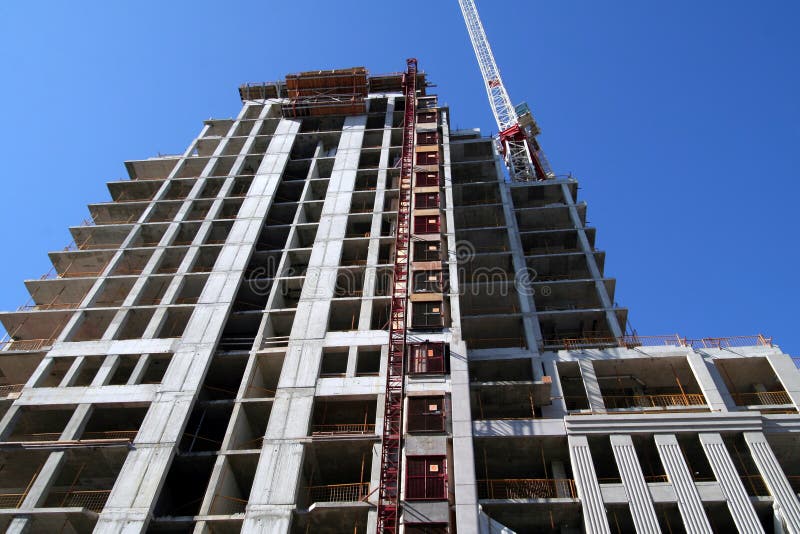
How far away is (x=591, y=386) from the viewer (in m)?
39.3

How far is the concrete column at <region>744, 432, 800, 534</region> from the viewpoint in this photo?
30.6 metres

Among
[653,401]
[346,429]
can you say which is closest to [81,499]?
[346,429]

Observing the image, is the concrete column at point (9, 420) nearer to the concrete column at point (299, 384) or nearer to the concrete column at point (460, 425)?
the concrete column at point (299, 384)

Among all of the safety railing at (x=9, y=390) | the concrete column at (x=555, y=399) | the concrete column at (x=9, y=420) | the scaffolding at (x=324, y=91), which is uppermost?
the scaffolding at (x=324, y=91)

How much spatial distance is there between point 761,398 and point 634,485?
13578 millimetres

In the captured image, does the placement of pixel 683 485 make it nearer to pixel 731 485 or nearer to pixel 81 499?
pixel 731 485

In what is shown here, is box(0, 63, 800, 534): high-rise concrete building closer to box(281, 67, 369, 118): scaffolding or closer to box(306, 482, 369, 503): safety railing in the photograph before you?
box(306, 482, 369, 503): safety railing

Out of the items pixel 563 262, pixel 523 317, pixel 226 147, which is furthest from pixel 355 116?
pixel 523 317

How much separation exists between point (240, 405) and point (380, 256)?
1746 cm

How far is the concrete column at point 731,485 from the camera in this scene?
30.5m

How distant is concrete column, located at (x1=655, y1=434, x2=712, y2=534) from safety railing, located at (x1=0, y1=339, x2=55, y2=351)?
42.9 metres

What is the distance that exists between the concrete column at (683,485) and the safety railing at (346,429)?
16585 millimetres

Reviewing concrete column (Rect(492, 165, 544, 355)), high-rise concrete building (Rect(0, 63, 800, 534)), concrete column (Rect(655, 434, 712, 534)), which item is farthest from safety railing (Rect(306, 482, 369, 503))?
concrete column (Rect(655, 434, 712, 534))

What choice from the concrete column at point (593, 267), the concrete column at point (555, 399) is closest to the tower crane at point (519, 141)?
the concrete column at point (593, 267)
